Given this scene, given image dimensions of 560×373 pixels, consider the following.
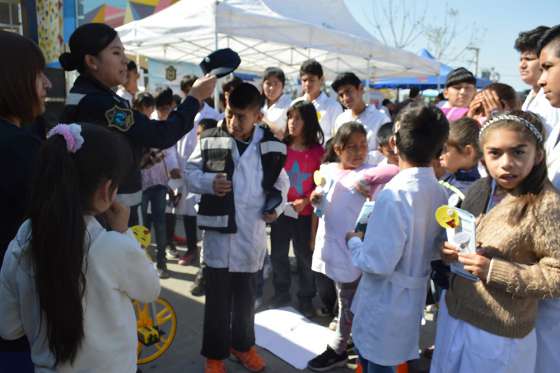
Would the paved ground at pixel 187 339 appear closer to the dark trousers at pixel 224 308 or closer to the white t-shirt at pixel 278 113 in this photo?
the dark trousers at pixel 224 308

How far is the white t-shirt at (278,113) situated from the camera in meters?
4.90

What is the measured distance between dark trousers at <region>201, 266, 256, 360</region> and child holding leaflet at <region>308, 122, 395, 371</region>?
562 mm

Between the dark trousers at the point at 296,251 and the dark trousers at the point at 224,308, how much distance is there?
3.33 ft

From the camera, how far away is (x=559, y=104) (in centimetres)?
169

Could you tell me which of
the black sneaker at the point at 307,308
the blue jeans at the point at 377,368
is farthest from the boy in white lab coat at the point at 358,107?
the blue jeans at the point at 377,368

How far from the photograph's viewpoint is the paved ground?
9.24 feet

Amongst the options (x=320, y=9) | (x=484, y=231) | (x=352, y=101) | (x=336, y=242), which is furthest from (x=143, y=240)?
(x=320, y=9)

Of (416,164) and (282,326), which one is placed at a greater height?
(416,164)

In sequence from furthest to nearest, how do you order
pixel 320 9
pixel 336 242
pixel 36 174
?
pixel 320 9
pixel 336 242
pixel 36 174

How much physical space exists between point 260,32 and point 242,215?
142 inches

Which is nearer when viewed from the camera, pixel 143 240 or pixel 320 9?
pixel 143 240

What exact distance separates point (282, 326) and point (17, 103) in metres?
2.55

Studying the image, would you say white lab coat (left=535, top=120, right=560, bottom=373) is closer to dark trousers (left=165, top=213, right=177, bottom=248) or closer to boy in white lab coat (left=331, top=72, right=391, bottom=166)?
boy in white lab coat (left=331, top=72, right=391, bottom=166)

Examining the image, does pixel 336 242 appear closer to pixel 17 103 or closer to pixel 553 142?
pixel 553 142
